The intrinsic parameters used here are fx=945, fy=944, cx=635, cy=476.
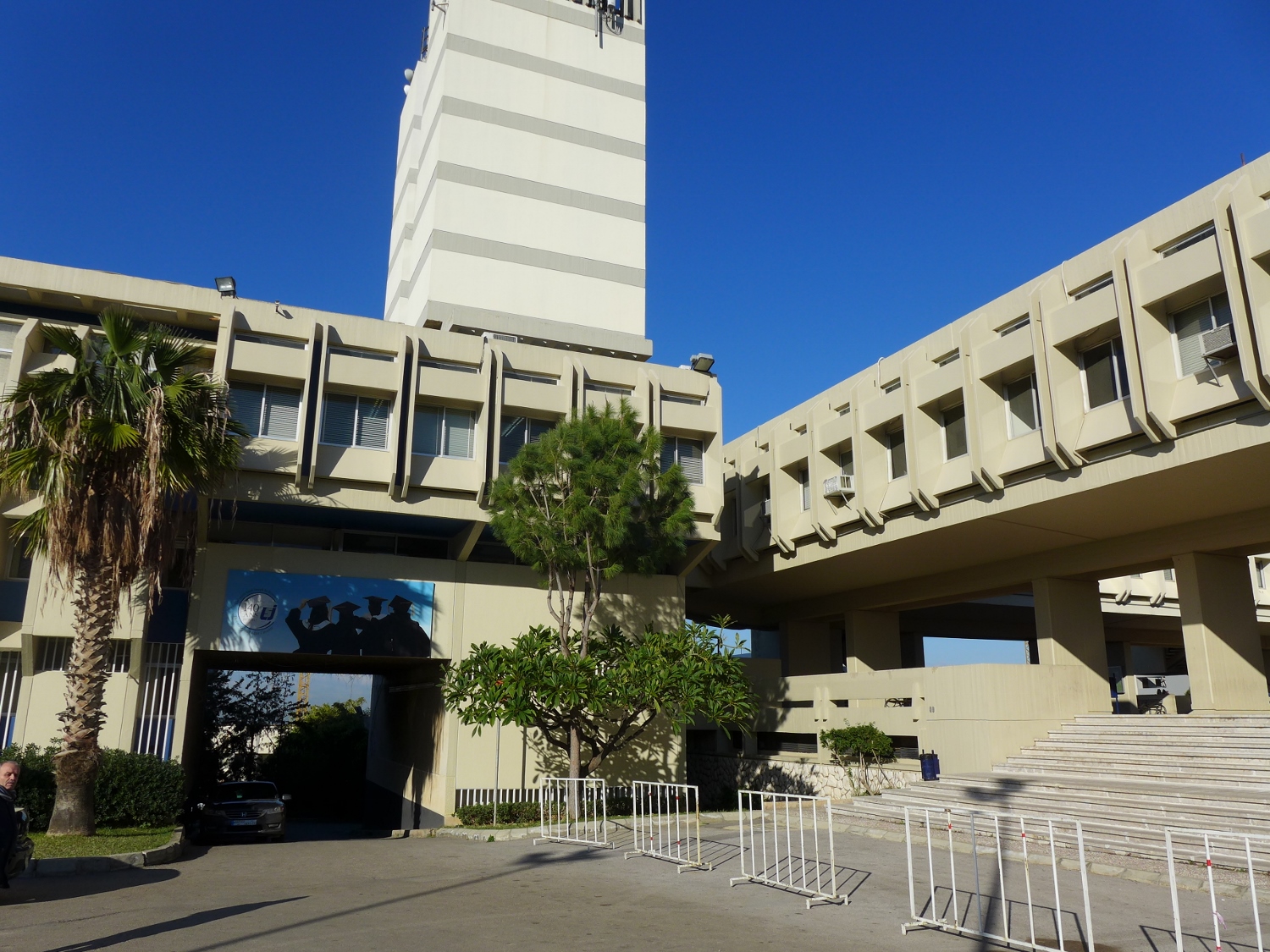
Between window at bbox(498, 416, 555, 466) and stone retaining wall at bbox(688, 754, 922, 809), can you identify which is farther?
window at bbox(498, 416, 555, 466)

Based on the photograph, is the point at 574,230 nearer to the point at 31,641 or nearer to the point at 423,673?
the point at 423,673

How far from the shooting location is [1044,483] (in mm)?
21000

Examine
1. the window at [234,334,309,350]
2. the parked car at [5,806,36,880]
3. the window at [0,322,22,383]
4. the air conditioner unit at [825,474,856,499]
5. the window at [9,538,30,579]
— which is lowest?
the parked car at [5,806,36,880]

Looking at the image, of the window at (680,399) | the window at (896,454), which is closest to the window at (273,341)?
the window at (680,399)

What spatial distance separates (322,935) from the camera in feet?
28.2

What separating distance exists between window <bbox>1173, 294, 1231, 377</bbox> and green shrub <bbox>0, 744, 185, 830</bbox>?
21786 mm

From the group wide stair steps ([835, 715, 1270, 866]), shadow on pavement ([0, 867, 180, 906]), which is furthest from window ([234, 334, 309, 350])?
wide stair steps ([835, 715, 1270, 866])

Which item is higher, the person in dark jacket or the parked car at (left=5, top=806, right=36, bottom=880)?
the person in dark jacket

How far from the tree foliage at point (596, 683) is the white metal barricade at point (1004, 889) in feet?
19.2

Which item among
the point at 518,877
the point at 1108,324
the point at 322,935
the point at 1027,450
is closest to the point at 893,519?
the point at 1027,450

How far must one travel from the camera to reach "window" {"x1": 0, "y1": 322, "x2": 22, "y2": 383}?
21.1 m

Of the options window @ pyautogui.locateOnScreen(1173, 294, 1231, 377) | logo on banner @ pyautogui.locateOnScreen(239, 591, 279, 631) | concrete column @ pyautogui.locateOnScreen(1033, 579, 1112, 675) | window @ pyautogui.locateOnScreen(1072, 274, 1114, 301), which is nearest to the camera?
window @ pyautogui.locateOnScreen(1173, 294, 1231, 377)

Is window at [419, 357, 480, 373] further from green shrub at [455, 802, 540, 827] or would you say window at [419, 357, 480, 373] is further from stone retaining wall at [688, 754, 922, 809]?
stone retaining wall at [688, 754, 922, 809]

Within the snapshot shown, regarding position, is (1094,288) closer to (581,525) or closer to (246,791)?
(581,525)
